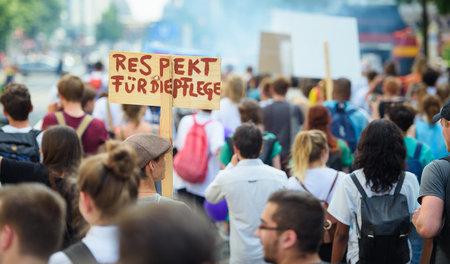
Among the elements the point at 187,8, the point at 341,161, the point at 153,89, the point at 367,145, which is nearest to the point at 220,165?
the point at 341,161

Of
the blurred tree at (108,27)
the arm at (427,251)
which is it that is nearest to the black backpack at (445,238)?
the arm at (427,251)

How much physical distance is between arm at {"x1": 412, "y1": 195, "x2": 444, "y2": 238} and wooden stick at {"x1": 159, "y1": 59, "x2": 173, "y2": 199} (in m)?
1.73

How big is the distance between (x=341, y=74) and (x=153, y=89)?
4.98 meters

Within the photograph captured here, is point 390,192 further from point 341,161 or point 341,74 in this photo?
point 341,74

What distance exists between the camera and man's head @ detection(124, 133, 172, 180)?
3631mm

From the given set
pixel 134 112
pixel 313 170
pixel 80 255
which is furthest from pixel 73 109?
pixel 80 255

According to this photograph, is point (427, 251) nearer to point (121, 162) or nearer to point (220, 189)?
point (220, 189)

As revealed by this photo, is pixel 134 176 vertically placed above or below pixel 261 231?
above

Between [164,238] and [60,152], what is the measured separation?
2646 mm

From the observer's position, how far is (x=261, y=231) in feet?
9.35

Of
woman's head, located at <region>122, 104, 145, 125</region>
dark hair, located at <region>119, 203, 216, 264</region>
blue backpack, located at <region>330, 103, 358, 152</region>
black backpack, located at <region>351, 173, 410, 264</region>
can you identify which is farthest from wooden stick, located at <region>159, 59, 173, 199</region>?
blue backpack, located at <region>330, 103, 358, 152</region>

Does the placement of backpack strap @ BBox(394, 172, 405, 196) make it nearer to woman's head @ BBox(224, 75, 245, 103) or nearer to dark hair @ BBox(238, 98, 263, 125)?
dark hair @ BBox(238, 98, 263, 125)

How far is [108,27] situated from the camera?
120312 mm

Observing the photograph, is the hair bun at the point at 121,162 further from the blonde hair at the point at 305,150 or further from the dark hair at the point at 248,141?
the blonde hair at the point at 305,150
